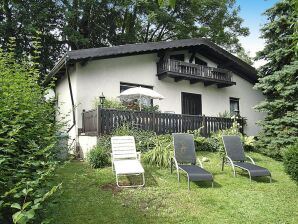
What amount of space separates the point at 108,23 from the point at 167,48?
13.3m

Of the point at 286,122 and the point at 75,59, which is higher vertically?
the point at 75,59

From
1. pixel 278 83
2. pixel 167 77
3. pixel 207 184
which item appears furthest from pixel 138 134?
pixel 278 83

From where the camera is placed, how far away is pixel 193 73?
53.4 feet

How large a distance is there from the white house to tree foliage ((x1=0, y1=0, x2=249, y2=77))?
24.8 ft

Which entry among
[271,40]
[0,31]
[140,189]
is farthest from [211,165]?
[0,31]

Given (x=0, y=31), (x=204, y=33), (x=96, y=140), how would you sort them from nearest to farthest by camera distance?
(x=96, y=140) < (x=0, y=31) < (x=204, y=33)

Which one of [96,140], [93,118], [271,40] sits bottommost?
[96,140]

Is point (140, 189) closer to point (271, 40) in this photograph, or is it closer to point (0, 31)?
point (271, 40)

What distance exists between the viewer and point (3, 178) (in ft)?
9.18

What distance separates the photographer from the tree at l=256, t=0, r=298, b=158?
12852mm

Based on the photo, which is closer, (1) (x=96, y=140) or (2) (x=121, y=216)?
(2) (x=121, y=216)

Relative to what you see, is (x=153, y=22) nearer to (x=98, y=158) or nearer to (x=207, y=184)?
(x=98, y=158)

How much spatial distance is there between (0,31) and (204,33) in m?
17.0

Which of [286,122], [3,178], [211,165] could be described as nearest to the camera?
[3,178]
